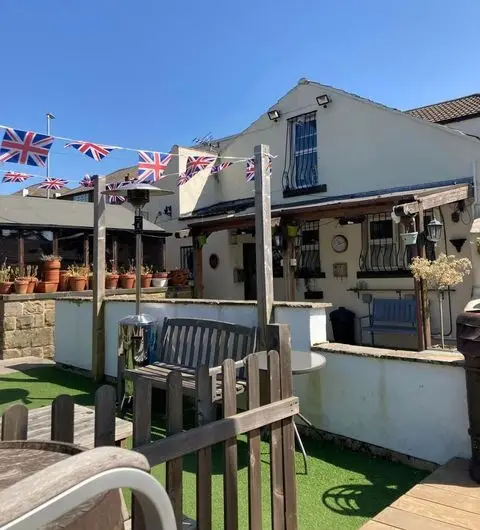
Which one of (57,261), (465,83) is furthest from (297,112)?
(57,261)

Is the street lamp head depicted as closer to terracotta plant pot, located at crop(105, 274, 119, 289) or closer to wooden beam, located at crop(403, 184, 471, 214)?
wooden beam, located at crop(403, 184, 471, 214)

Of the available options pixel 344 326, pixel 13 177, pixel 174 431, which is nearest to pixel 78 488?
pixel 174 431

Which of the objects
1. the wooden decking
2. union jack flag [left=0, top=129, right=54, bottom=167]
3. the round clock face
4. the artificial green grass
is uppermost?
union jack flag [left=0, top=129, right=54, bottom=167]

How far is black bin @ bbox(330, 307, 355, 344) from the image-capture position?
9.52 m

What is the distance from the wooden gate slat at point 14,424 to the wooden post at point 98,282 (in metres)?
5.28

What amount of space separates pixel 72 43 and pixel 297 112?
5.55m

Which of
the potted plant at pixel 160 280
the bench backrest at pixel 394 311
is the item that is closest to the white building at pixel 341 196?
the bench backrest at pixel 394 311

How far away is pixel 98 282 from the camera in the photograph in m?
6.76

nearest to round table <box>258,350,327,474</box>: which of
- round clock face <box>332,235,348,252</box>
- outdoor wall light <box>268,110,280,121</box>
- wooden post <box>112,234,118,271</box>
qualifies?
round clock face <box>332,235,348,252</box>

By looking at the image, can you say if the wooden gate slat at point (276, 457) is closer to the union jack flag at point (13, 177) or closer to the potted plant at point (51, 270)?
the potted plant at point (51, 270)

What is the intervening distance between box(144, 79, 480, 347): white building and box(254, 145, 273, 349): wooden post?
2.61 m

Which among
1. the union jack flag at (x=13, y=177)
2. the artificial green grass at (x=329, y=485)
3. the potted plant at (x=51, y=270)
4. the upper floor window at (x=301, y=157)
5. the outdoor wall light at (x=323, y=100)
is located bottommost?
the artificial green grass at (x=329, y=485)

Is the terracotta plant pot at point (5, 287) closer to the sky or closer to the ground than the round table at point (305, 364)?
closer to the sky

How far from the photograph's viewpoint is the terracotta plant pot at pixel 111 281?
34.8 ft
